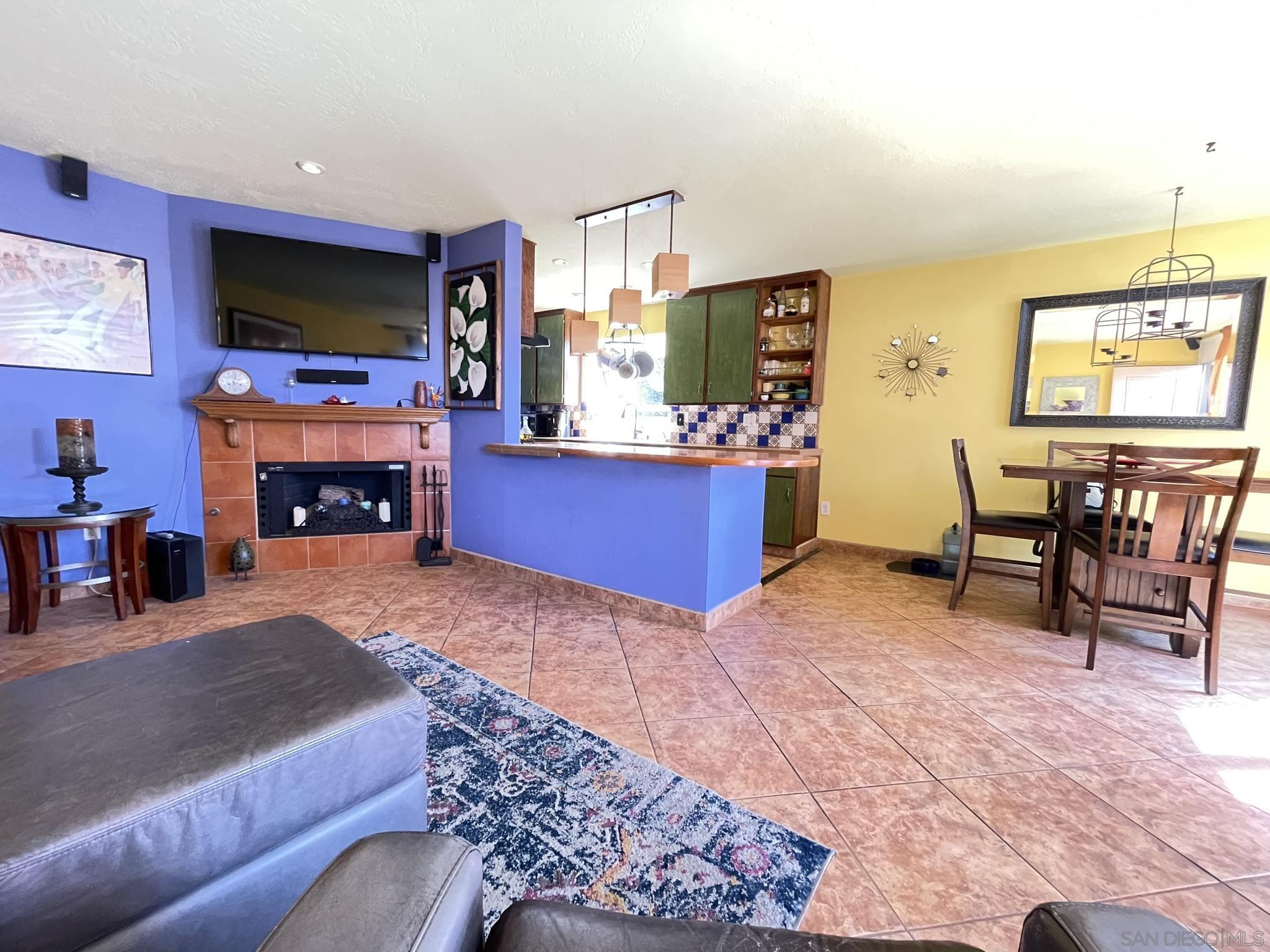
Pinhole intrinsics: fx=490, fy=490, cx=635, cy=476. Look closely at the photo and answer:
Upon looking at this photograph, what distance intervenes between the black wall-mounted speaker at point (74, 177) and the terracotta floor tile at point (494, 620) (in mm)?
3044

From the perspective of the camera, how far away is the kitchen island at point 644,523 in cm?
253

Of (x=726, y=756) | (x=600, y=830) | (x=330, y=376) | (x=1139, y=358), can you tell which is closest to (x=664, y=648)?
(x=726, y=756)

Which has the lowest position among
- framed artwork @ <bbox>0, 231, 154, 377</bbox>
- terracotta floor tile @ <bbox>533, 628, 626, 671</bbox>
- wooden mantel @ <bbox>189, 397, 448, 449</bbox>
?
terracotta floor tile @ <bbox>533, 628, 626, 671</bbox>

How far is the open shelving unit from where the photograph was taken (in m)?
4.21

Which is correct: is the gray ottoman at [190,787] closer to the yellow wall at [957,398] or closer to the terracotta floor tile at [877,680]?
the terracotta floor tile at [877,680]

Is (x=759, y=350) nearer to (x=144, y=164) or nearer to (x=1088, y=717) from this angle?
(x=1088, y=717)

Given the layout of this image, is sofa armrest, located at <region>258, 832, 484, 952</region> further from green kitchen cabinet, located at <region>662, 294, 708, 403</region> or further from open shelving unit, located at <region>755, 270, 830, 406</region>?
green kitchen cabinet, located at <region>662, 294, 708, 403</region>

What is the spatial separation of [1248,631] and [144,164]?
21.5ft

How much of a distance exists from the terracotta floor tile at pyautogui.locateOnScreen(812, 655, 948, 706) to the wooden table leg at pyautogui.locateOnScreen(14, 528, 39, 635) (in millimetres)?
3702

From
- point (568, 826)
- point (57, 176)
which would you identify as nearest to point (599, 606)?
point (568, 826)

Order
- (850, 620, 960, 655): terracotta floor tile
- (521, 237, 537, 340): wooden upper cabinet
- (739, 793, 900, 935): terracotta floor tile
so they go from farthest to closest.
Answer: (521, 237, 537, 340): wooden upper cabinet < (850, 620, 960, 655): terracotta floor tile < (739, 793, 900, 935): terracotta floor tile

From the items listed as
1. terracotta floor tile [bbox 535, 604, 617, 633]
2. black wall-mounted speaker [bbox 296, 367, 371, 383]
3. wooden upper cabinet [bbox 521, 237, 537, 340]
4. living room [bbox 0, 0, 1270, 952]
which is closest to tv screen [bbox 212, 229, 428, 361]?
living room [bbox 0, 0, 1270, 952]

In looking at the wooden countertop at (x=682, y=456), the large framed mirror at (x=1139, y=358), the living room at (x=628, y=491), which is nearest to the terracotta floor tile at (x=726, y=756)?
the living room at (x=628, y=491)

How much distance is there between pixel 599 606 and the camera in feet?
9.39
